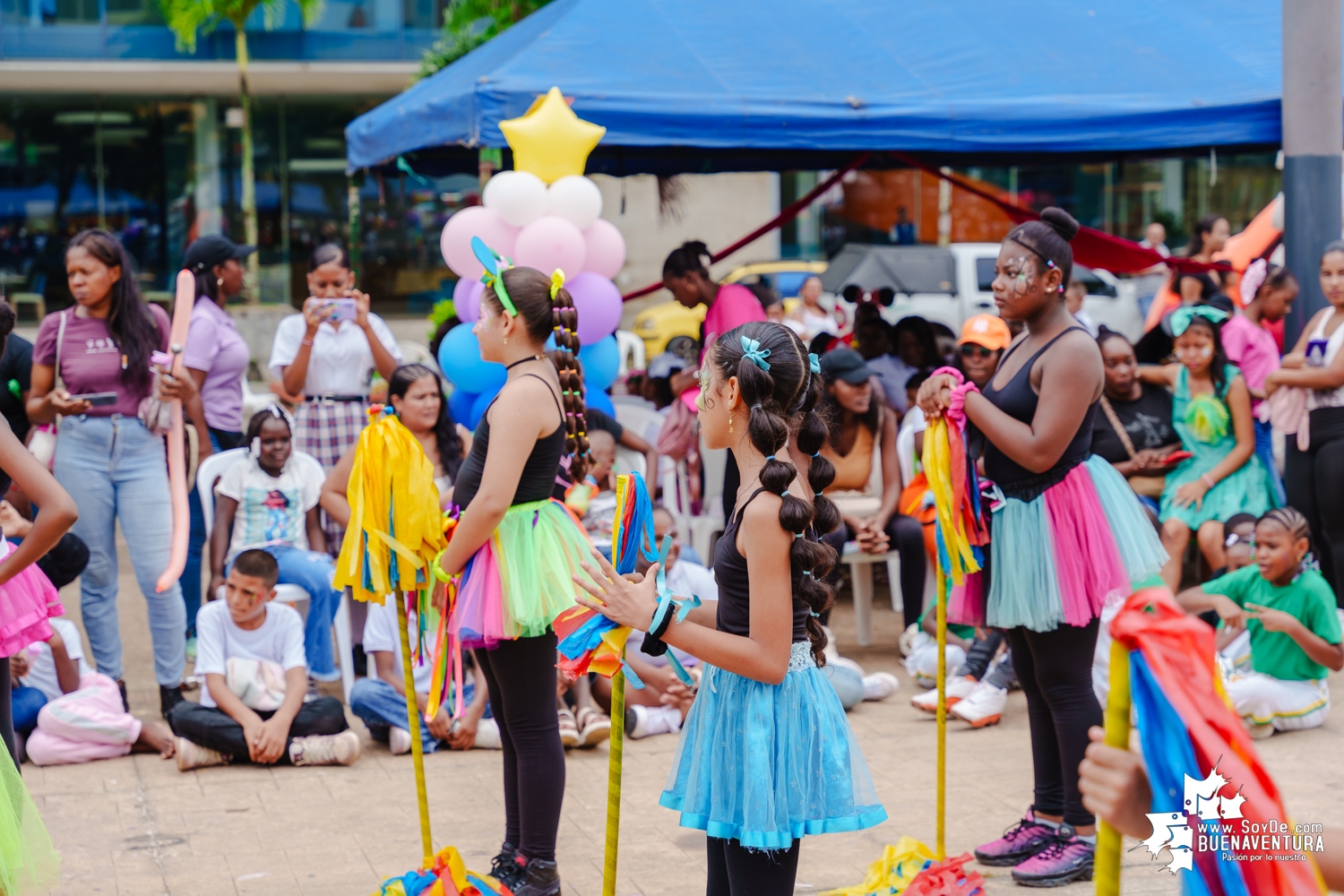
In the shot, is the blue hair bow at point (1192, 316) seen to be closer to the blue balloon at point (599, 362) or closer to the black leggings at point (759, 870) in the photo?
the blue balloon at point (599, 362)

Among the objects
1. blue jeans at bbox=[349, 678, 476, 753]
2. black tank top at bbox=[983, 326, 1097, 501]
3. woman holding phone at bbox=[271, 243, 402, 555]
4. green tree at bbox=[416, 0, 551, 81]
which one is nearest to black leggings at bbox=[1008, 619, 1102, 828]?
black tank top at bbox=[983, 326, 1097, 501]

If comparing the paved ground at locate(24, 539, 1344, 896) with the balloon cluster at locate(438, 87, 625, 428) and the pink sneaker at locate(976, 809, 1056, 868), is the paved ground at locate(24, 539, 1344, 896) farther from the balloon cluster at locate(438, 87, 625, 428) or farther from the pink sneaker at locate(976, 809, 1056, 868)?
the balloon cluster at locate(438, 87, 625, 428)

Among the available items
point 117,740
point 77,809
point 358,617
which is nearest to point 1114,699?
point 77,809

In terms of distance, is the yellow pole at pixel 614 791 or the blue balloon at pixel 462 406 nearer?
the yellow pole at pixel 614 791

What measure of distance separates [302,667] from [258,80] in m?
18.1

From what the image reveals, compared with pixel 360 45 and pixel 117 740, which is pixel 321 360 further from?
pixel 360 45

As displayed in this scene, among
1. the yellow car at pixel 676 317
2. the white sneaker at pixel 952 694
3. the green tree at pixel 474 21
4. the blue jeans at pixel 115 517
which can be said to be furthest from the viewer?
the yellow car at pixel 676 317

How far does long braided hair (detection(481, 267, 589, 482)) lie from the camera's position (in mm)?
3717

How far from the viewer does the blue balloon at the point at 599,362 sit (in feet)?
20.3

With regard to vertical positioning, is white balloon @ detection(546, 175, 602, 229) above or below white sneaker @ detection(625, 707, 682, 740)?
above

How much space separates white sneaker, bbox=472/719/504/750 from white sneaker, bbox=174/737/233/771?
37.0 inches

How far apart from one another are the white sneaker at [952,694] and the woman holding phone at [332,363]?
9.20ft

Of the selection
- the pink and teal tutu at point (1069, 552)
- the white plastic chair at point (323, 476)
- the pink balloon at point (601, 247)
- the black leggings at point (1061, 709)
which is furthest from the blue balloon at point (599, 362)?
the black leggings at point (1061, 709)

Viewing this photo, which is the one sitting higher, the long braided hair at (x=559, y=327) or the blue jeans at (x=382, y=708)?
the long braided hair at (x=559, y=327)
